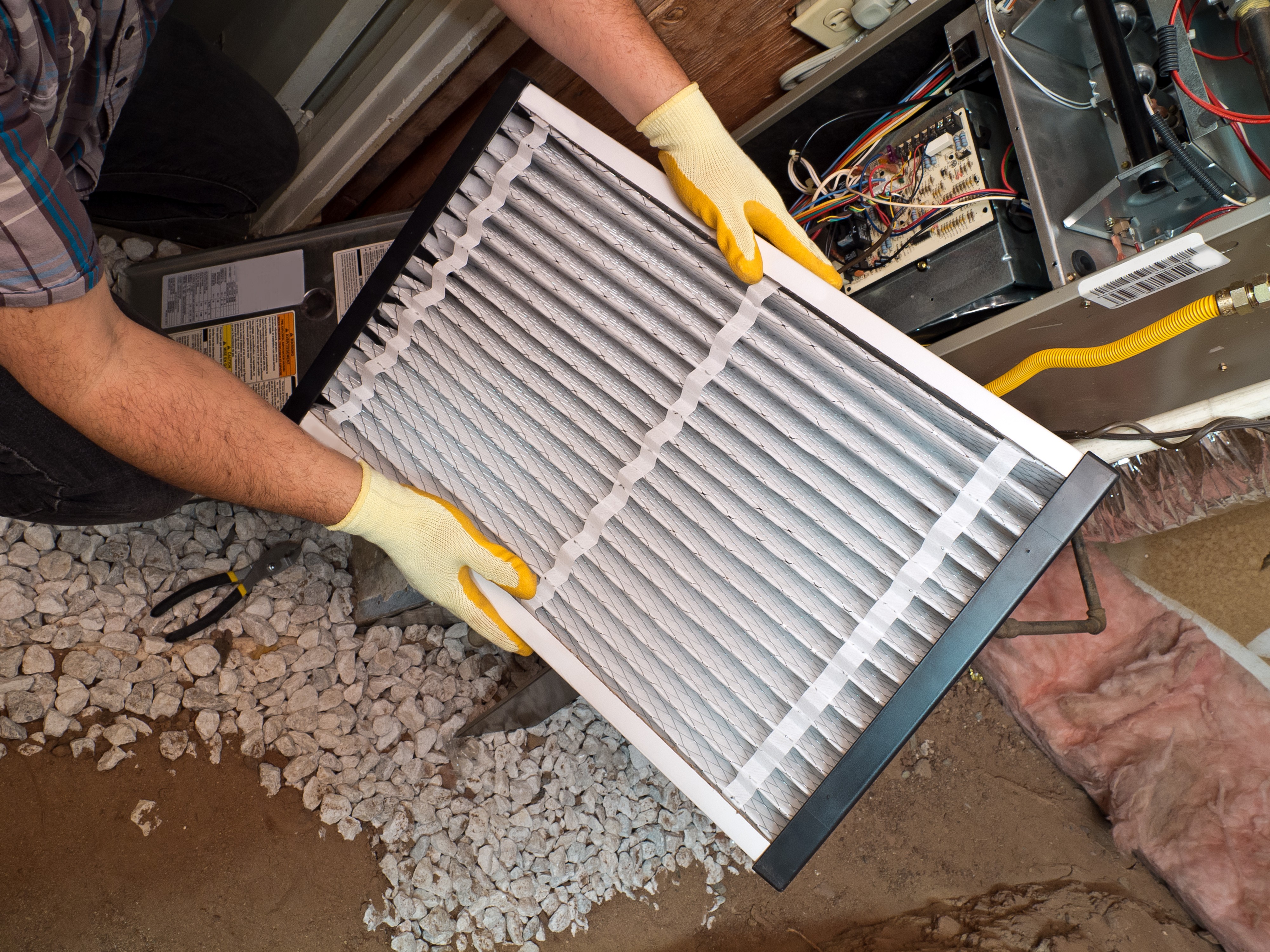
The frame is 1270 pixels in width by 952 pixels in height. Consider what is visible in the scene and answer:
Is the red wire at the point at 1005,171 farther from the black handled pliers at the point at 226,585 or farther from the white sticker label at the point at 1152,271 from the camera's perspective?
the black handled pliers at the point at 226,585

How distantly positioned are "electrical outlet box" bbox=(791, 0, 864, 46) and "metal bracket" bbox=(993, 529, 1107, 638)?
3.55ft

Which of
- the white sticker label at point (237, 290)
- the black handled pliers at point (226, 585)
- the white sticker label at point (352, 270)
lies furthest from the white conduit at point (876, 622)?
the white sticker label at point (237, 290)

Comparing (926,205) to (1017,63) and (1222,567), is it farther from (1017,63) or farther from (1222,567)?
(1222,567)

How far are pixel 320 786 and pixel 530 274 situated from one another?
1.21m

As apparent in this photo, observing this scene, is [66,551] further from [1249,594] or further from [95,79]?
[1249,594]

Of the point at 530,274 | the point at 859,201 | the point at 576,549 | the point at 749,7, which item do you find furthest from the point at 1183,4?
the point at 576,549

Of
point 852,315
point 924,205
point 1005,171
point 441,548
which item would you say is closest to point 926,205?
point 924,205

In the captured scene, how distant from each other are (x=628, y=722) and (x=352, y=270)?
52.1 inches

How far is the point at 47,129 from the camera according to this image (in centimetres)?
98

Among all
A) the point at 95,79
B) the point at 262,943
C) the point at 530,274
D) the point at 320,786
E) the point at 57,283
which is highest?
the point at 95,79

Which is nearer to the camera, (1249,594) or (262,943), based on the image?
(262,943)

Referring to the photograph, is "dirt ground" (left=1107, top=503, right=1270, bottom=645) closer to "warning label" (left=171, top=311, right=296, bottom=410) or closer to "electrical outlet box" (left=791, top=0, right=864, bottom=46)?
"electrical outlet box" (left=791, top=0, right=864, bottom=46)

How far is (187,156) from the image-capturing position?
5.89ft

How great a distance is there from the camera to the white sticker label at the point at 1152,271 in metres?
0.93
